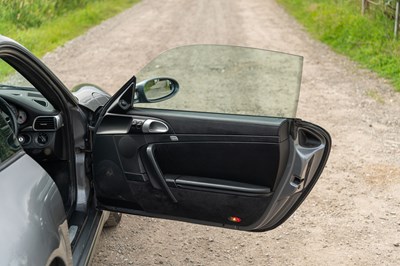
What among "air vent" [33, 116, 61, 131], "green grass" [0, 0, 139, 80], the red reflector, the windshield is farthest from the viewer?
"green grass" [0, 0, 139, 80]

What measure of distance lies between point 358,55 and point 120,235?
325 inches

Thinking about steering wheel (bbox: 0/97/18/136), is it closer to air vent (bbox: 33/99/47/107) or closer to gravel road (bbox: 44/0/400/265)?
air vent (bbox: 33/99/47/107)

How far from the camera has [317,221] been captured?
476 centimetres

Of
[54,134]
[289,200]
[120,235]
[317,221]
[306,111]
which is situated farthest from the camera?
[306,111]

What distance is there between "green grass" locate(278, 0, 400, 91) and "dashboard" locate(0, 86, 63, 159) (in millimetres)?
6687

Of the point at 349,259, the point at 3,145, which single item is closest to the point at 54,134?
the point at 3,145

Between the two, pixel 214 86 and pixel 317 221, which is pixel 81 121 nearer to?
pixel 214 86

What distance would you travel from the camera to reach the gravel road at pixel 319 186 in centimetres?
423

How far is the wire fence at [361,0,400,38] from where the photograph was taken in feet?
37.9

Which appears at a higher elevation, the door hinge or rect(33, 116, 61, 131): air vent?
the door hinge

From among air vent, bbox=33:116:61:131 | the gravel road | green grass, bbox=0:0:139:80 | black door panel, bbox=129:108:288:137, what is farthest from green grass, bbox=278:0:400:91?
air vent, bbox=33:116:61:131

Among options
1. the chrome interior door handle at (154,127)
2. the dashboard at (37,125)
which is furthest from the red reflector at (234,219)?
the dashboard at (37,125)

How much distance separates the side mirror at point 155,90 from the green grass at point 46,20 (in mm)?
9194

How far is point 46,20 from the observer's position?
15.9 m
